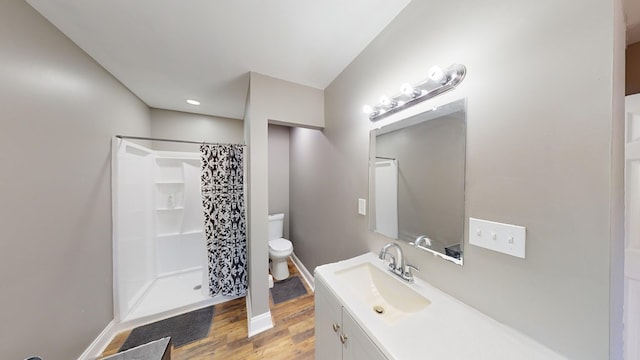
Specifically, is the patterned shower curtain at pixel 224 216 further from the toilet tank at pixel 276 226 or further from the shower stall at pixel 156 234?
the toilet tank at pixel 276 226

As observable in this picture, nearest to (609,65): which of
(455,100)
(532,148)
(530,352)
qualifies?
(532,148)

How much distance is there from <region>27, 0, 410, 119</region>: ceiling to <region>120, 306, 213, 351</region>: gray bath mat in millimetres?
2454

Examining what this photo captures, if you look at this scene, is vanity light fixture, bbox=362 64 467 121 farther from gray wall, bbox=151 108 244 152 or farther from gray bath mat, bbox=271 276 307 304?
gray wall, bbox=151 108 244 152

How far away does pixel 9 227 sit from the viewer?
3.26 ft

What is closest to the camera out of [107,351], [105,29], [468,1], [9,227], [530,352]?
[530,352]

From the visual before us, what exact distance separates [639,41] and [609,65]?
841 millimetres

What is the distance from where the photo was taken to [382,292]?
1171 mm

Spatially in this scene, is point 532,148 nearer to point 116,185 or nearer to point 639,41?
point 639,41

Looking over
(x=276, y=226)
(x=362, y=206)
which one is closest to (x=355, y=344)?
(x=362, y=206)

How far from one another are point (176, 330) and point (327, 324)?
5.44ft

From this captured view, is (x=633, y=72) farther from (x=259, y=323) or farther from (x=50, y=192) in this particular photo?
(x=50, y=192)

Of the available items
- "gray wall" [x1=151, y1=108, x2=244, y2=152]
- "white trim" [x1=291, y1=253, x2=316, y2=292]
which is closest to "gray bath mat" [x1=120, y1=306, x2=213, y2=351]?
"white trim" [x1=291, y1=253, x2=316, y2=292]

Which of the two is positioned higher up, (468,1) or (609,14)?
(468,1)

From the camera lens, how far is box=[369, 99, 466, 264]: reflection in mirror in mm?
919
